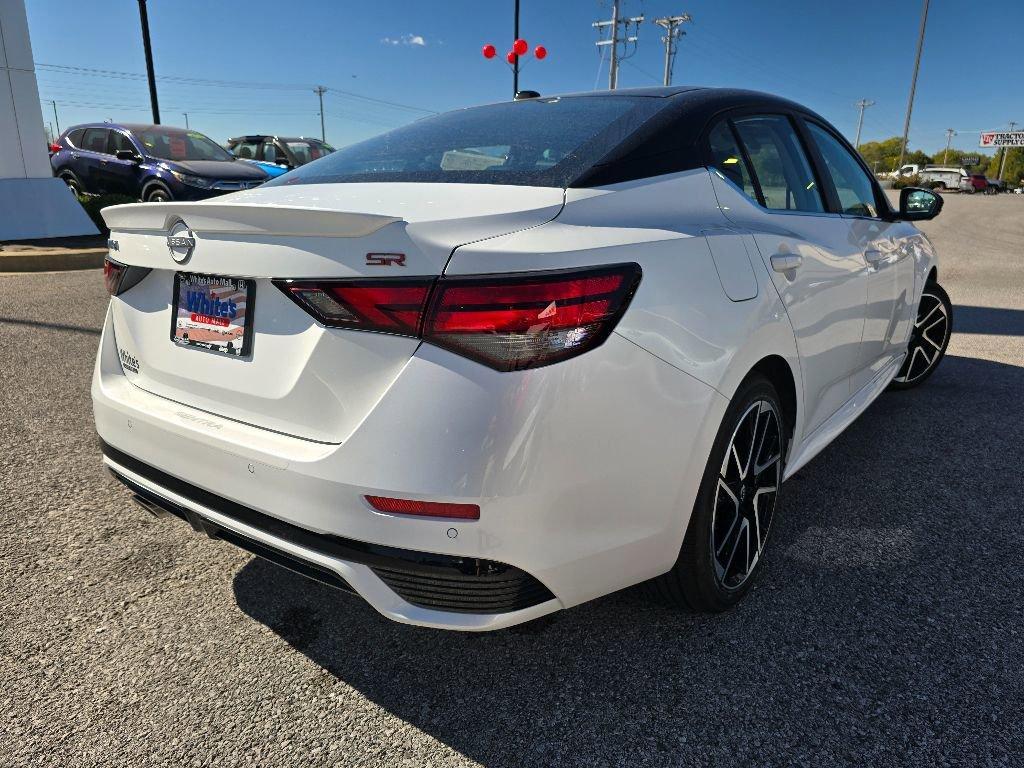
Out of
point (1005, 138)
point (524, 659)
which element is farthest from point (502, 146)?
point (1005, 138)

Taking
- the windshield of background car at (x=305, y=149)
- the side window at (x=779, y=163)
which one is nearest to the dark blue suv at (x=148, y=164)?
the windshield of background car at (x=305, y=149)

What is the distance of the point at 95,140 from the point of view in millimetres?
13195

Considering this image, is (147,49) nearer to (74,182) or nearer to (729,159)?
(74,182)

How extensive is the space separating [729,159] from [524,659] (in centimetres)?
166

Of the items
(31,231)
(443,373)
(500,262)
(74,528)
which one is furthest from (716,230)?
(31,231)

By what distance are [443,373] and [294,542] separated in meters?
0.58

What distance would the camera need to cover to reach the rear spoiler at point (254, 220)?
1.60 metres

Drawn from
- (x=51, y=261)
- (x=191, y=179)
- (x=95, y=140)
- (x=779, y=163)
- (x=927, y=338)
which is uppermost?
(x=779, y=163)

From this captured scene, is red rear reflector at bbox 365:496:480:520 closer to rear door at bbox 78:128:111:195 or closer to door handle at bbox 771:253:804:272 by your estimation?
door handle at bbox 771:253:804:272

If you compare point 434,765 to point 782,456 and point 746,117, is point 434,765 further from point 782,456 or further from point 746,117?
point 746,117

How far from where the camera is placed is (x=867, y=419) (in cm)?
416

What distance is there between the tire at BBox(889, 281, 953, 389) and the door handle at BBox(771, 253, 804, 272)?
2.55m

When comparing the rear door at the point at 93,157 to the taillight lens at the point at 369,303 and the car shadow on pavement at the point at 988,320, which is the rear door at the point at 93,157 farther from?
the taillight lens at the point at 369,303

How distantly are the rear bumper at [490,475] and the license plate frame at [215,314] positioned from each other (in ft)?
0.62
